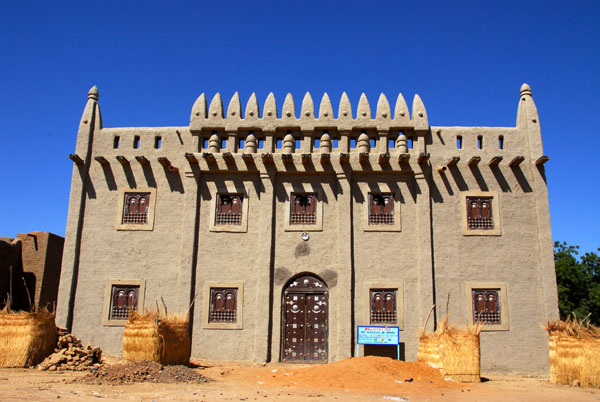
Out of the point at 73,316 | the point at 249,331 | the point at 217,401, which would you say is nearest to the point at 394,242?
the point at 249,331

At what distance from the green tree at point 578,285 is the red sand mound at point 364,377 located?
808 inches

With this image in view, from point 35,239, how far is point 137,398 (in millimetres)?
13028

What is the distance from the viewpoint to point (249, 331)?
53.2 feet

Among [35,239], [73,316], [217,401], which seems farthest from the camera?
[35,239]

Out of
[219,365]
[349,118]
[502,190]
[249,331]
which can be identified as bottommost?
[219,365]

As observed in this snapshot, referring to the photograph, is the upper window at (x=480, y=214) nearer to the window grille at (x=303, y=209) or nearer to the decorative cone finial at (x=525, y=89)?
the decorative cone finial at (x=525, y=89)

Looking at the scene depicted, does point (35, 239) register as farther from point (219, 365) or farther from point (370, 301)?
point (370, 301)

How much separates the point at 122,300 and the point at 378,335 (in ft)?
26.4

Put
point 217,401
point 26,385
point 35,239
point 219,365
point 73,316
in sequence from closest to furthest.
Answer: point 217,401 → point 26,385 → point 219,365 → point 73,316 → point 35,239

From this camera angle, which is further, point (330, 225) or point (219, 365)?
point (330, 225)

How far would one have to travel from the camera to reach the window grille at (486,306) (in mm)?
16062

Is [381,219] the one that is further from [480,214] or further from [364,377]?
[364,377]

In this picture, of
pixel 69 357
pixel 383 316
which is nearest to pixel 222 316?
pixel 69 357

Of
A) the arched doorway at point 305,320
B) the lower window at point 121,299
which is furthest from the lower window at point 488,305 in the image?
the lower window at point 121,299
